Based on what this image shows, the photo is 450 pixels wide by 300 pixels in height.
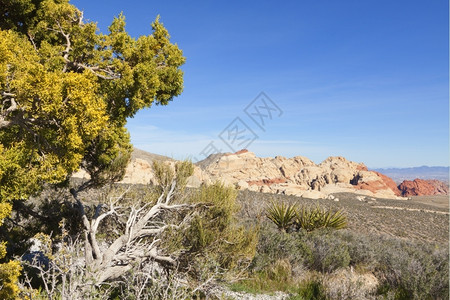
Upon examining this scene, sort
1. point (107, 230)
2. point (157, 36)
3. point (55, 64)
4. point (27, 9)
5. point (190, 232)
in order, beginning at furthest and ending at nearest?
point (107, 230) → point (157, 36) → point (190, 232) → point (27, 9) → point (55, 64)

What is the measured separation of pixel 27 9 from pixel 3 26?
2.48 feet

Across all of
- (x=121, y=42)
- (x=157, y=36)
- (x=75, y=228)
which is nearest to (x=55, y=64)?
(x=121, y=42)

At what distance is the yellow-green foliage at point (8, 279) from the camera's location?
4535 millimetres

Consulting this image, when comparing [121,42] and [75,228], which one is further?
[75,228]

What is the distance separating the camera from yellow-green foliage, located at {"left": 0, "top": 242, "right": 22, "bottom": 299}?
4.54m

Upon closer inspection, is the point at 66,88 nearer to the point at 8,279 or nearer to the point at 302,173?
the point at 8,279

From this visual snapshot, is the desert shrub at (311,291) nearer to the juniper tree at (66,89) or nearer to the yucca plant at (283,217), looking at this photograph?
the yucca plant at (283,217)

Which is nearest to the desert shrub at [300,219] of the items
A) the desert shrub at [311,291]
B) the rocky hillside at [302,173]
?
the desert shrub at [311,291]

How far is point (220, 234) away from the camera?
731cm

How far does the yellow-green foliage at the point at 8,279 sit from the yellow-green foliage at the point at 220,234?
3450mm

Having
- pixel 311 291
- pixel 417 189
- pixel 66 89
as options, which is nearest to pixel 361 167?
pixel 417 189

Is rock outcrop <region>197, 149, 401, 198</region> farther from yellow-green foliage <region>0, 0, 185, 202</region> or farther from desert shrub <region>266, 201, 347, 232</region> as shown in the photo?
yellow-green foliage <region>0, 0, 185, 202</region>

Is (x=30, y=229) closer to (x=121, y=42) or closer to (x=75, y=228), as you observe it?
(x=75, y=228)

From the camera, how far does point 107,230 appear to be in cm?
879
